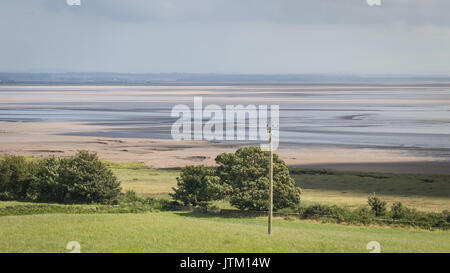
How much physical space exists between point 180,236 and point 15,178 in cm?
1770

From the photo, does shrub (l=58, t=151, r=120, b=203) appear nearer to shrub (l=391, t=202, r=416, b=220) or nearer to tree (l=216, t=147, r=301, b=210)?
tree (l=216, t=147, r=301, b=210)

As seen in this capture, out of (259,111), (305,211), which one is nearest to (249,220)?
(305,211)

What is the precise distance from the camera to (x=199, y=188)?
37.7 metres

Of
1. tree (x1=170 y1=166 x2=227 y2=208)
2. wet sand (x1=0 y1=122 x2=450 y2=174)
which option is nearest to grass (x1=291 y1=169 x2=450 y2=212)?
wet sand (x1=0 y1=122 x2=450 y2=174)

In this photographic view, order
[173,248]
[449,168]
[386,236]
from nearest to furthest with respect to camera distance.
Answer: [173,248] → [386,236] → [449,168]

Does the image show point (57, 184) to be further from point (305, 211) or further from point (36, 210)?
point (305, 211)

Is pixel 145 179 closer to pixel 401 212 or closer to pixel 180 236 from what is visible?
pixel 401 212

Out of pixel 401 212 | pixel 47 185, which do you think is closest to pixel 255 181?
pixel 401 212

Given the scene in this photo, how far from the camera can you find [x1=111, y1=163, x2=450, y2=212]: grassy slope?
39.6 m

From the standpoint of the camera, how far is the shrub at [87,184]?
38500 millimetres

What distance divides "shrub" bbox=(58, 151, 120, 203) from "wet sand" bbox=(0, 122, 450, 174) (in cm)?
1253

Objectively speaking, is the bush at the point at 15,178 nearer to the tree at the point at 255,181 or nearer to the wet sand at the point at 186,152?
the tree at the point at 255,181

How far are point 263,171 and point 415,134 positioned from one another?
31658 mm

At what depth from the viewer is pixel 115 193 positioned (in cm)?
3884
